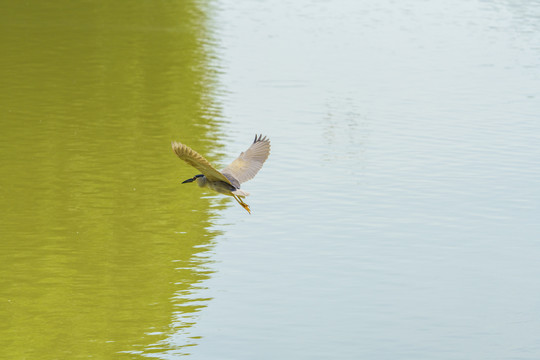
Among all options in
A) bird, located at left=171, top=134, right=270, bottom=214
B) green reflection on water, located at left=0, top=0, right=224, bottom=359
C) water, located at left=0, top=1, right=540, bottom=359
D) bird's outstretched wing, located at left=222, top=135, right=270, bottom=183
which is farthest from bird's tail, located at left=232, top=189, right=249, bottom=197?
green reflection on water, located at left=0, top=0, right=224, bottom=359

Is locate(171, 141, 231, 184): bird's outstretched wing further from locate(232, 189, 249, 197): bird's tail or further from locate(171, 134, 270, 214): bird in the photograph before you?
locate(232, 189, 249, 197): bird's tail

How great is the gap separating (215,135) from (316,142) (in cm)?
177

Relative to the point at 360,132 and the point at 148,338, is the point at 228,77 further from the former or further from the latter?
the point at 148,338

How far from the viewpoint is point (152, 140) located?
1714 centimetres

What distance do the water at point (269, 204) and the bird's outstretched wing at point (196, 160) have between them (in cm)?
225

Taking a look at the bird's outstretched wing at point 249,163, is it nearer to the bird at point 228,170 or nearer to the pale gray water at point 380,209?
the bird at point 228,170

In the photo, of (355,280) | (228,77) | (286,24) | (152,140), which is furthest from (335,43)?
(355,280)

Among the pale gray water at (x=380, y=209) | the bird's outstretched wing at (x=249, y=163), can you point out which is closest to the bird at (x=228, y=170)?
the bird's outstretched wing at (x=249, y=163)

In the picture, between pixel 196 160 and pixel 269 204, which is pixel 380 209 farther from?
pixel 196 160

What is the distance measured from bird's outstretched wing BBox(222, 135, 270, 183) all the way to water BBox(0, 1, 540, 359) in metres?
1.87

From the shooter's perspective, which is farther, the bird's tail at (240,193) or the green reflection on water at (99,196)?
the green reflection on water at (99,196)

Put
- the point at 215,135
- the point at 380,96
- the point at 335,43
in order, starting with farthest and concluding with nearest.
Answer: the point at 335,43 → the point at 380,96 → the point at 215,135

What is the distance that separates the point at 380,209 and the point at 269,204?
158 centimetres

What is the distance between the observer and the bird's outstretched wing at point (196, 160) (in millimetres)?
7875
